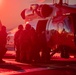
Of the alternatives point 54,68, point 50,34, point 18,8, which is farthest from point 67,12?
point 18,8

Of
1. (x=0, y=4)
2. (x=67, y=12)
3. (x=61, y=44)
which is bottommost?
(x=61, y=44)

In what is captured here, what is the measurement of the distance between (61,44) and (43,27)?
1583 mm

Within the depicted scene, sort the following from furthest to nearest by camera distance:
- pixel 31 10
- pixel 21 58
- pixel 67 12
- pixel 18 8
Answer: pixel 18 8 < pixel 31 10 < pixel 21 58 < pixel 67 12

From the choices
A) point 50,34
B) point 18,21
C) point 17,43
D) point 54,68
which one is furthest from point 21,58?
point 18,21

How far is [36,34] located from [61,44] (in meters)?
1.26

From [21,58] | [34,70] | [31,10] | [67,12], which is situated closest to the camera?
[34,70]

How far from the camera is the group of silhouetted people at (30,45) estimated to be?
1473cm

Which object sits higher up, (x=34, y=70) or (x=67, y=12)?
(x=67, y=12)

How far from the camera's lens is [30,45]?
14.7 metres

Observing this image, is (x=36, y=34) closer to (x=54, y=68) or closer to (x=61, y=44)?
(x=61, y=44)

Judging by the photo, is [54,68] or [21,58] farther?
[21,58]

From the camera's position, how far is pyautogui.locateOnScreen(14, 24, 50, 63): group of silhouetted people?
14727 millimetres

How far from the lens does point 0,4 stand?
28906mm

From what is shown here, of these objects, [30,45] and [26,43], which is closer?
[30,45]
